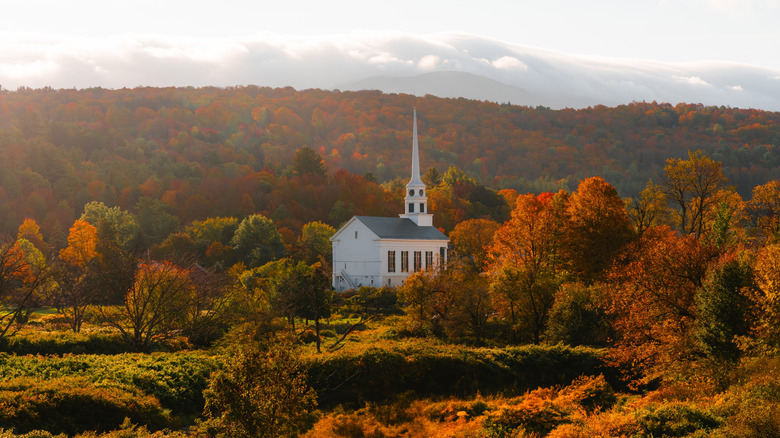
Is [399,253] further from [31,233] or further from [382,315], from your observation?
[31,233]

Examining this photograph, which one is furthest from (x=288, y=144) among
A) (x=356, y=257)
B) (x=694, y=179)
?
(x=694, y=179)

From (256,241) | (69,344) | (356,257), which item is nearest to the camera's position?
(69,344)

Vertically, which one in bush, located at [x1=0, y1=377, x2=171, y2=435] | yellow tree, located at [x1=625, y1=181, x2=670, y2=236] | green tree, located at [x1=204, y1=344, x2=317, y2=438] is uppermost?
yellow tree, located at [x1=625, y1=181, x2=670, y2=236]

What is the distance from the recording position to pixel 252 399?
19250 millimetres

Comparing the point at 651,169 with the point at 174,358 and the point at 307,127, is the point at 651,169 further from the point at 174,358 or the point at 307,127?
the point at 174,358

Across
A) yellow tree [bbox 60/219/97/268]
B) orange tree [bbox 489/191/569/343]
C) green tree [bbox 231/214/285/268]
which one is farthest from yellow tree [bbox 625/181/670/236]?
yellow tree [bbox 60/219/97/268]

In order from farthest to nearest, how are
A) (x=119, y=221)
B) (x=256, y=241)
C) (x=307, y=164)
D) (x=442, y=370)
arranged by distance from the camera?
(x=307, y=164), (x=119, y=221), (x=256, y=241), (x=442, y=370)

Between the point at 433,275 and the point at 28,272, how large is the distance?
34565mm

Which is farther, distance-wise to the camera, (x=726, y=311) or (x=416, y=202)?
(x=416, y=202)

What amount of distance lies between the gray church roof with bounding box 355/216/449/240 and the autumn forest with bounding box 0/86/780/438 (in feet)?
21.5

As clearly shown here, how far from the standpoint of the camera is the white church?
7275 centimetres

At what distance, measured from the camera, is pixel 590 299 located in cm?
4134

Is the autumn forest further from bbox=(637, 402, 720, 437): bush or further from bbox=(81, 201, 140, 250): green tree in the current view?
bbox=(81, 201, 140, 250): green tree

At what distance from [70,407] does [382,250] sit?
4874 centimetres
